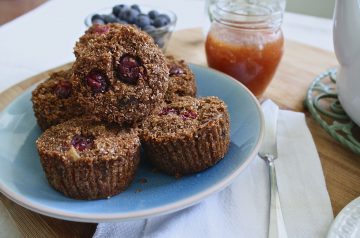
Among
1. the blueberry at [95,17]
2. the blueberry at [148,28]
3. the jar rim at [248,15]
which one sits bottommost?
the blueberry at [148,28]

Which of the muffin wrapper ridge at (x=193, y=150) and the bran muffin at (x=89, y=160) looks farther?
the muffin wrapper ridge at (x=193, y=150)

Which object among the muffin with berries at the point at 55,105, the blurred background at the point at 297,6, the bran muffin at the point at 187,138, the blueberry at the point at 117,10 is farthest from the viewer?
the blurred background at the point at 297,6

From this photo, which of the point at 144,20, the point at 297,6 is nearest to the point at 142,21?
the point at 144,20

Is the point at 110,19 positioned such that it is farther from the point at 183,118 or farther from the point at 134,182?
the point at 134,182

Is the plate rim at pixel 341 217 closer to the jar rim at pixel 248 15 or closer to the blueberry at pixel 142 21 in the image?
the jar rim at pixel 248 15

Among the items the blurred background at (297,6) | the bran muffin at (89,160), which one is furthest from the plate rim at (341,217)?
the blurred background at (297,6)

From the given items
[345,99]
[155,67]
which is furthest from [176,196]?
[345,99]

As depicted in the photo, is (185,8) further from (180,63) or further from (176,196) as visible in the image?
(176,196)
